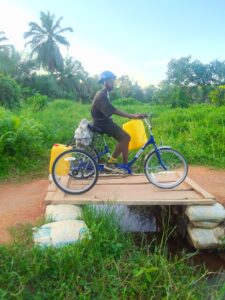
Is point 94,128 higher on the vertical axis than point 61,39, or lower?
lower

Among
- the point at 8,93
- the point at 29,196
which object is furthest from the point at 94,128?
the point at 8,93

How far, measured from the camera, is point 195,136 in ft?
30.8

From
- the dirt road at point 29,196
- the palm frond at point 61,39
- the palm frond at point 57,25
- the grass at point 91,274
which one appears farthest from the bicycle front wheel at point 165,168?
the palm frond at point 57,25

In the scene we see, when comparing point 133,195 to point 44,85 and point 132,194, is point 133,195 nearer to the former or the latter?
point 132,194

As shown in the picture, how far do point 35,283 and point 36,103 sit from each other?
14.2m

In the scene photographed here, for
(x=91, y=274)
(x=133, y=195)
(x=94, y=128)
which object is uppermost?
(x=94, y=128)

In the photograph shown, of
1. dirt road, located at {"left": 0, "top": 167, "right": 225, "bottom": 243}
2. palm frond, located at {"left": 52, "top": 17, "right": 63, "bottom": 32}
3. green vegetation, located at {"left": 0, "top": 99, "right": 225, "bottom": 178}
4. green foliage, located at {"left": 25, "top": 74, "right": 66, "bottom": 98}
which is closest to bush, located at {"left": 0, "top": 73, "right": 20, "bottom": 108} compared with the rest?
green vegetation, located at {"left": 0, "top": 99, "right": 225, "bottom": 178}

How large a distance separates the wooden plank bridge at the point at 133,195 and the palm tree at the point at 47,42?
30427 millimetres

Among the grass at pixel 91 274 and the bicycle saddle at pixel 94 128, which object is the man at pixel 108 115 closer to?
the bicycle saddle at pixel 94 128

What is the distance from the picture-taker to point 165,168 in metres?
5.19

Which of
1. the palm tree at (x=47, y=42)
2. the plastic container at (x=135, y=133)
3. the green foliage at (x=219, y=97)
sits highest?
the palm tree at (x=47, y=42)

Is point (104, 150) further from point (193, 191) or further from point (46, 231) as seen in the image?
point (46, 231)

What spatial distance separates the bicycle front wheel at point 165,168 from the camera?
202 inches

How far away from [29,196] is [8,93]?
30.5ft
